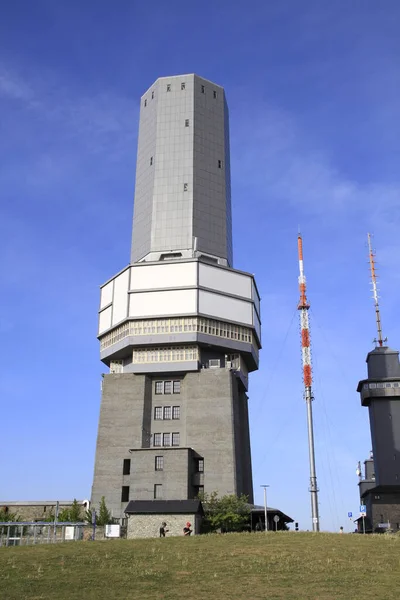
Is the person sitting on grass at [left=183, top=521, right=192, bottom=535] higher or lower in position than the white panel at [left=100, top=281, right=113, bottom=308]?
lower

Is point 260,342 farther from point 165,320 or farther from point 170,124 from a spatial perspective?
point 170,124

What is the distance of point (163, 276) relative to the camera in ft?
308

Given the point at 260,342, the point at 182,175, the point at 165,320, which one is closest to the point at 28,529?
the point at 165,320

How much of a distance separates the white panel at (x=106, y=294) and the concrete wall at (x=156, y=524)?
40193 mm

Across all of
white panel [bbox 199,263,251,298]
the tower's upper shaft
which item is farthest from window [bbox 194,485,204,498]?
the tower's upper shaft

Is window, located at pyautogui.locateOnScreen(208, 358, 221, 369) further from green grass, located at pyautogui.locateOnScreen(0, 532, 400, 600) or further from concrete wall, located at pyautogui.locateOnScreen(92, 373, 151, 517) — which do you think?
green grass, located at pyautogui.locateOnScreen(0, 532, 400, 600)

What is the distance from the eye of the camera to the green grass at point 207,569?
1309 inches

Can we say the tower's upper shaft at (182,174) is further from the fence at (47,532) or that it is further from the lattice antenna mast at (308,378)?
the fence at (47,532)

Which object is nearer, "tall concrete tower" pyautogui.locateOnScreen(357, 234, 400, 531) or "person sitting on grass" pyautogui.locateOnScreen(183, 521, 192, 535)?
"person sitting on grass" pyautogui.locateOnScreen(183, 521, 192, 535)

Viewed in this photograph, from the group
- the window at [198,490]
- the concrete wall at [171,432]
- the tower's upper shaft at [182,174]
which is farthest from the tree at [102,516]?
the tower's upper shaft at [182,174]

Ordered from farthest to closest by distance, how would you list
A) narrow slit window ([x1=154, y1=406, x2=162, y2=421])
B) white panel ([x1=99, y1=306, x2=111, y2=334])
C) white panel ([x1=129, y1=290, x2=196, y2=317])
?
white panel ([x1=99, y1=306, x2=111, y2=334]), white panel ([x1=129, y1=290, x2=196, y2=317]), narrow slit window ([x1=154, y1=406, x2=162, y2=421])

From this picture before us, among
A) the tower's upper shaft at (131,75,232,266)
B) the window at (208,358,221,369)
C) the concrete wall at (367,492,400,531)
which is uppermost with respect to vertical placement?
the tower's upper shaft at (131,75,232,266)

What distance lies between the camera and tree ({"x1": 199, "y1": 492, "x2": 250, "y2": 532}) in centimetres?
7288

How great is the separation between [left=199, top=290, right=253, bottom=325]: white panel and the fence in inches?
1296
